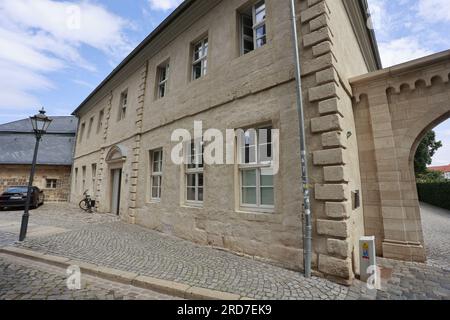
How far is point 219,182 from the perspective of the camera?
5.47 m

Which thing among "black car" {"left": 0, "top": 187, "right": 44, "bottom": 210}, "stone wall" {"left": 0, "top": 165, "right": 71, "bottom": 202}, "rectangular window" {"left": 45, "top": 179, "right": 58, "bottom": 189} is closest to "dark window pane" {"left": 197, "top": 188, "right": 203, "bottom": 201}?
"black car" {"left": 0, "top": 187, "right": 44, "bottom": 210}

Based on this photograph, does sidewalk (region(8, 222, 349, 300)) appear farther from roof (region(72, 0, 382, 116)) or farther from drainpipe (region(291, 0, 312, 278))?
roof (region(72, 0, 382, 116))

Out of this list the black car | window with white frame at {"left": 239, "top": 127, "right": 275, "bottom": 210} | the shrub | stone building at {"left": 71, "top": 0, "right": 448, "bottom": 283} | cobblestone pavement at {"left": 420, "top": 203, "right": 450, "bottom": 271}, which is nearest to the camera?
stone building at {"left": 71, "top": 0, "right": 448, "bottom": 283}

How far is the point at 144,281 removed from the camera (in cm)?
342

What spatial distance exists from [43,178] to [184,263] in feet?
61.3

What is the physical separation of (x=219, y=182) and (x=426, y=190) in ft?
68.9

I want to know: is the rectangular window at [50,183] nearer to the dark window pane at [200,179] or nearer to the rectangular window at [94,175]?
the rectangular window at [94,175]

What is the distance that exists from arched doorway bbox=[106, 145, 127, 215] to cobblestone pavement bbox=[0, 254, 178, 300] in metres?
6.28

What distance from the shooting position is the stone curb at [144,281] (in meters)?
3.06

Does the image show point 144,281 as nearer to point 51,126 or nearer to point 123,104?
point 123,104

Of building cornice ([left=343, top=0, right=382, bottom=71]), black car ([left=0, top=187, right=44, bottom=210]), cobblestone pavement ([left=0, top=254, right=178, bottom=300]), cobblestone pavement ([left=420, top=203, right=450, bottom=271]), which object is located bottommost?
cobblestone pavement ([left=420, top=203, right=450, bottom=271])

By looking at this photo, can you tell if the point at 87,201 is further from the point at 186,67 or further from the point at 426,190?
the point at 426,190

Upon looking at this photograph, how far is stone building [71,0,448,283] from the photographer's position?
392cm

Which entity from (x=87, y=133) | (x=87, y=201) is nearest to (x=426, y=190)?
(x=87, y=201)
